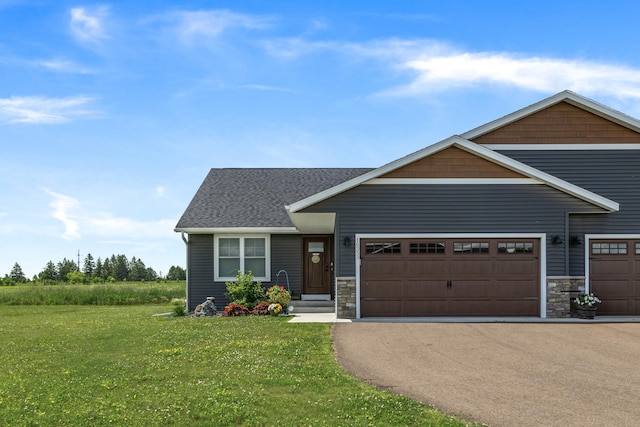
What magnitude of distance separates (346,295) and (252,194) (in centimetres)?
780

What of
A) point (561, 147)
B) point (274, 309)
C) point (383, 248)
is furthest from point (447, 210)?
point (274, 309)

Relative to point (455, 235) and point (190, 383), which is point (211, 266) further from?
point (190, 383)

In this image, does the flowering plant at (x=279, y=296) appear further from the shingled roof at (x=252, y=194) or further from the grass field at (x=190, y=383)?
the grass field at (x=190, y=383)

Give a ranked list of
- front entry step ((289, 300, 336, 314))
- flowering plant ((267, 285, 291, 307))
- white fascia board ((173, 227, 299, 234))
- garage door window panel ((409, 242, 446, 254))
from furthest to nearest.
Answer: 1. white fascia board ((173, 227, 299, 234))
2. front entry step ((289, 300, 336, 314))
3. flowering plant ((267, 285, 291, 307))
4. garage door window panel ((409, 242, 446, 254))

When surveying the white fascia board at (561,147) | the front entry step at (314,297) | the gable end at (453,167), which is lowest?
the front entry step at (314,297)

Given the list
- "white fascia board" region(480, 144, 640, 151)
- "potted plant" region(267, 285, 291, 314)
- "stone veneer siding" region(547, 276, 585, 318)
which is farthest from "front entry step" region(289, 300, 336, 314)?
"white fascia board" region(480, 144, 640, 151)

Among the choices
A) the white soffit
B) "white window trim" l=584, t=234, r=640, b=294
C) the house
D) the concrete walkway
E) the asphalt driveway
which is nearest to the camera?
the asphalt driveway

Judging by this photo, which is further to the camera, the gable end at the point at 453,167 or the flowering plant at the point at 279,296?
the flowering plant at the point at 279,296

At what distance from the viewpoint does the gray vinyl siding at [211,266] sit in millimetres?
20594

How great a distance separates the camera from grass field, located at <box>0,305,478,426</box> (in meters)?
6.96

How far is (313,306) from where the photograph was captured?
64.6ft

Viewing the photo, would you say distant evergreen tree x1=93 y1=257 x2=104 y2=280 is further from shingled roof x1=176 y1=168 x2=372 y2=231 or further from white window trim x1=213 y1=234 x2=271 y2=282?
white window trim x1=213 y1=234 x2=271 y2=282

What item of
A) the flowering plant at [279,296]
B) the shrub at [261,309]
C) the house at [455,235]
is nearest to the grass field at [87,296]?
the flowering plant at [279,296]

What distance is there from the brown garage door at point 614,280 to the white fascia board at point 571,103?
12.1 feet
